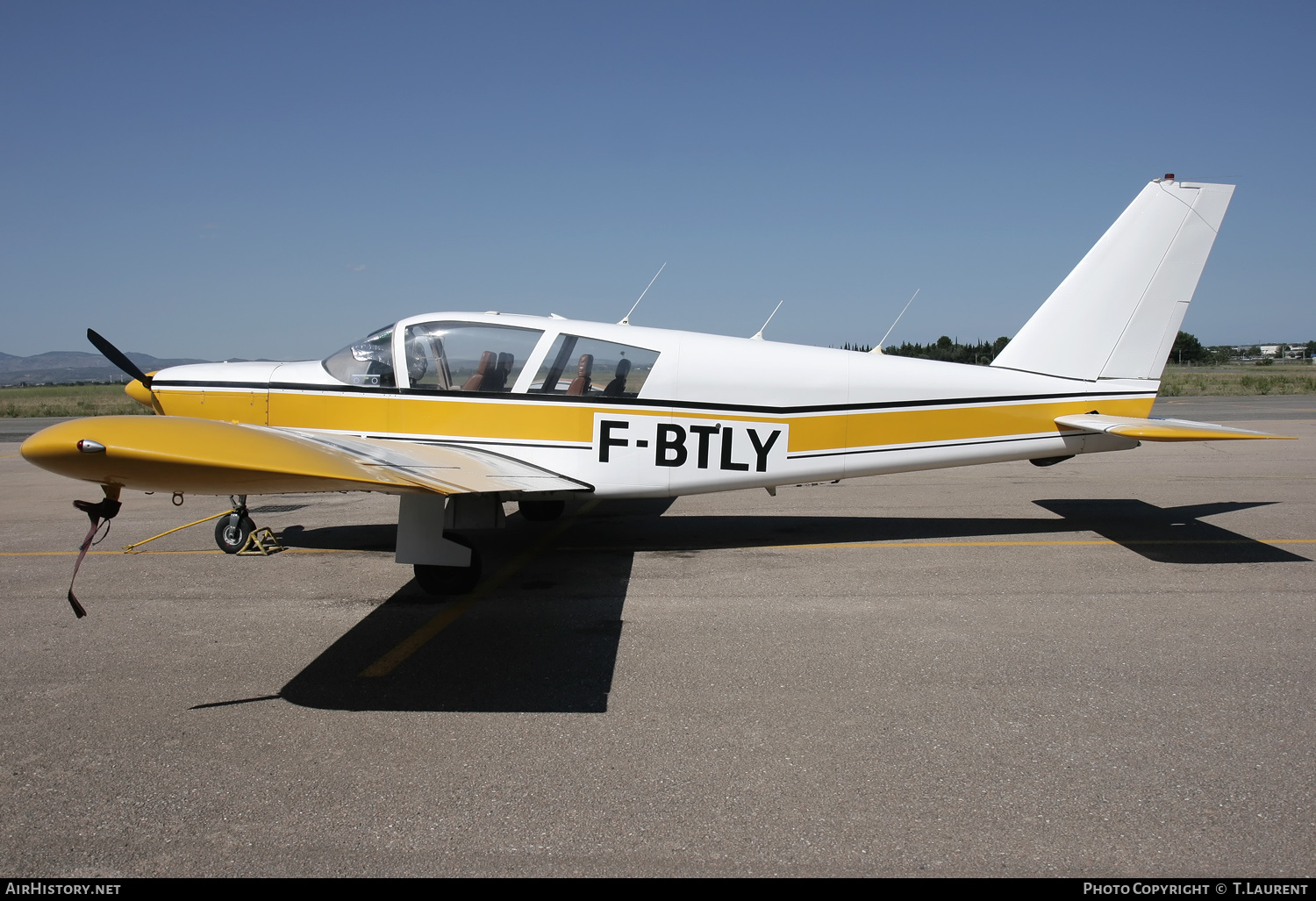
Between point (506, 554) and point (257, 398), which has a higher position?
point (257, 398)

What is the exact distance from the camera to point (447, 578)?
5.52 meters

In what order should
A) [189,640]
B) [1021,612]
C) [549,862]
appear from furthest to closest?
[1021,612]
[189,640]
[549,862]

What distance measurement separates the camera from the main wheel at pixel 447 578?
550 cm

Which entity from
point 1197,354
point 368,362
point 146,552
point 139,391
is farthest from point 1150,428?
point 1197,354

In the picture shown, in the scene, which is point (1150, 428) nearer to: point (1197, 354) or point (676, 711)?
point (676, 711)

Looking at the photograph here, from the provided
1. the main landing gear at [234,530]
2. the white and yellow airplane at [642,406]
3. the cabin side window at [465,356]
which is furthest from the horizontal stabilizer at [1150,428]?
the main landing gear at [234,530]

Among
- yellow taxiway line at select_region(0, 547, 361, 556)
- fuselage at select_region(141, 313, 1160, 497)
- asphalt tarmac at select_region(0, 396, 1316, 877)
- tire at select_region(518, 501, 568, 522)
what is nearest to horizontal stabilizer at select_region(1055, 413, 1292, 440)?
fuselage at select_region(141, 313, 1160, 497)

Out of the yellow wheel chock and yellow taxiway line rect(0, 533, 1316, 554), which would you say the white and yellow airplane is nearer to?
the yellow wheel chock

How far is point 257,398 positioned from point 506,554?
2417 mm

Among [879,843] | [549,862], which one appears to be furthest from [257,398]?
[879,843]

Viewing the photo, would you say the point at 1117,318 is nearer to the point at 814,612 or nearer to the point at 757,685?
the point at 814,612

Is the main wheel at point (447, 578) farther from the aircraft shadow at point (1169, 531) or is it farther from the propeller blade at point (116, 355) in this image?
the aircraft shadow at point (1169, 531)

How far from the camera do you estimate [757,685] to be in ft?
12.9

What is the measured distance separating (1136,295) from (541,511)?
6.00 meters
